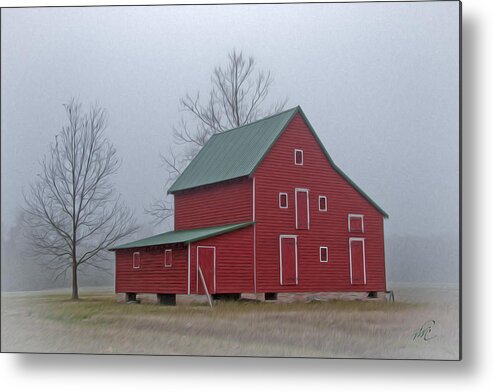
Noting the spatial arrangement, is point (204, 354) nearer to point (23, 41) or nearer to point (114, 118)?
point (114, 118)

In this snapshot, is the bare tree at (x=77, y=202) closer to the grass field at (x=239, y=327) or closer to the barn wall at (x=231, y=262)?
the grass field at (x=239, y=327)

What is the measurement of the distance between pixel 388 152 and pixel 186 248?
11.1ft

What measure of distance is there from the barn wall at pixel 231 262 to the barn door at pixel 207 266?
0.05 m

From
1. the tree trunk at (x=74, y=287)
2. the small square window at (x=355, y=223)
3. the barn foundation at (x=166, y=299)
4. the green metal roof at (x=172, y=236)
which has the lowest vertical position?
the barn foundation at (x=166, y=299)

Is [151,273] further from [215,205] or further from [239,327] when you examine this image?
[239,327]

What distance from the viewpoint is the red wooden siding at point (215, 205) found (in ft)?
46.2

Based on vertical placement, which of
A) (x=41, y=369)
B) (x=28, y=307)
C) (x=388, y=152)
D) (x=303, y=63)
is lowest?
(x=41, y=369)

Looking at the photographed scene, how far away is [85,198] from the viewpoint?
1402cm

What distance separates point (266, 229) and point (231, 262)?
0.78m

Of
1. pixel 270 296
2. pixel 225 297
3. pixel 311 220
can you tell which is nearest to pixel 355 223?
pixel 311 220

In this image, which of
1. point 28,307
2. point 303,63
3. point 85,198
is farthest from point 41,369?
point 303,63

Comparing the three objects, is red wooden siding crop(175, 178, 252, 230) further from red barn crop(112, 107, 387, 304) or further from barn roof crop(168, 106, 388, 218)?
barn roof crop(168, 106, 388, 218)
